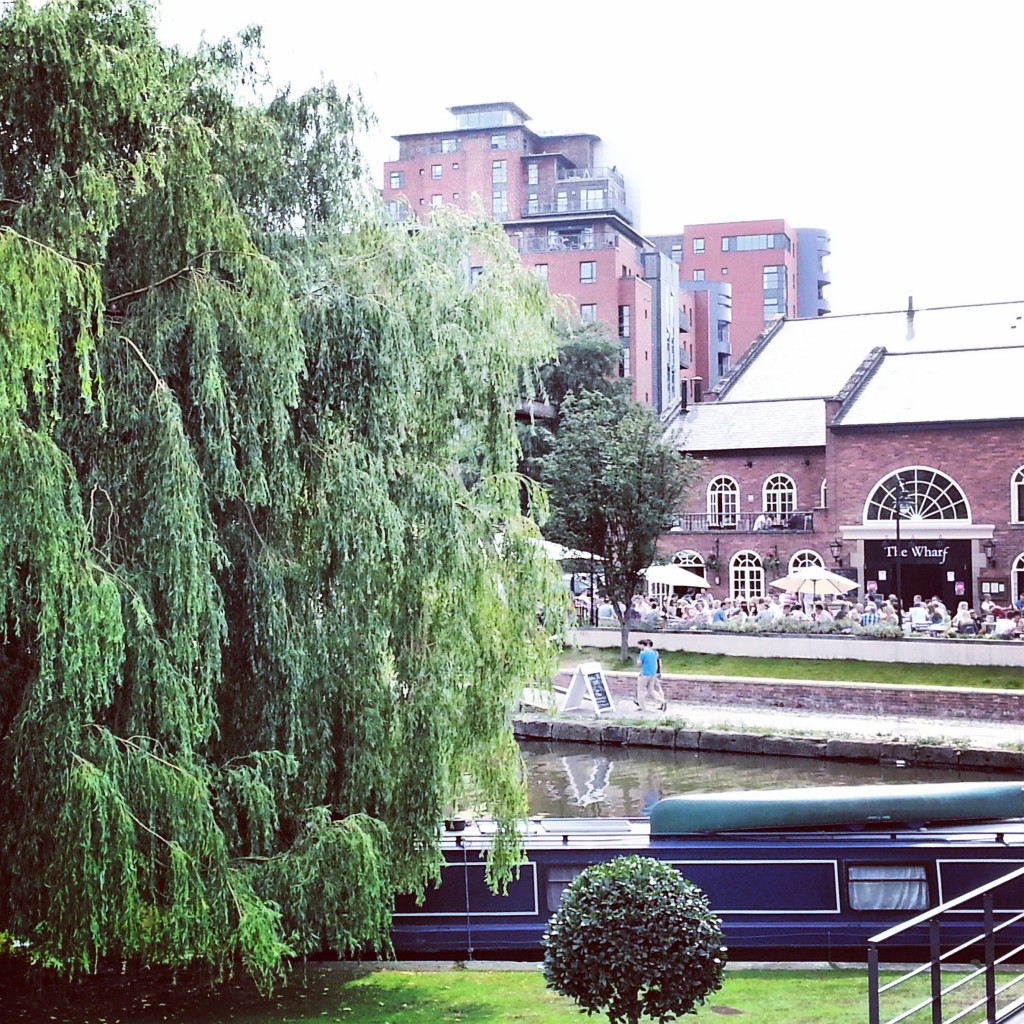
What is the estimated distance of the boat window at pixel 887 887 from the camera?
12102 mm

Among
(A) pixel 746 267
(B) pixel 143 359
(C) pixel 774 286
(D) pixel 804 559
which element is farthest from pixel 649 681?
(A) pixel 746 267

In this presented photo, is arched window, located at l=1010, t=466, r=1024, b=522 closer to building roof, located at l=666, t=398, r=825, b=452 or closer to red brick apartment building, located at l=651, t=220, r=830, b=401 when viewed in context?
building roof, located at l=666, t=398, r=825, b=452

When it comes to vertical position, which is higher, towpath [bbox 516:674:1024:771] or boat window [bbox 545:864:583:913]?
towpath [bbox 516:674:1024:771]

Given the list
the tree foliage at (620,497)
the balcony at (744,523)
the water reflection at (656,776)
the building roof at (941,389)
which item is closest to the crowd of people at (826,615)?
the tree foliage at (620,497)

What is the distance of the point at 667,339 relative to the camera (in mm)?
72375

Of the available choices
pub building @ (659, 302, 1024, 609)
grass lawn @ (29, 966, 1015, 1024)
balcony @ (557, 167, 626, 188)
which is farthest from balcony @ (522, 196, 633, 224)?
grass lawn @ (29, 966, 1015, 1024)

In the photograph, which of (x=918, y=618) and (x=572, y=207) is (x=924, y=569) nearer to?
(x=918, y=618)

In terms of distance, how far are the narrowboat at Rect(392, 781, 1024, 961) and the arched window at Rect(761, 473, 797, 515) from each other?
3299cm

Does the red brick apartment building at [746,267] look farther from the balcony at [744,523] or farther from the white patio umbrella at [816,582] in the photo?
the white patio umbrella at [816,582]

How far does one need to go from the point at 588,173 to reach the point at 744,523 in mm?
38795

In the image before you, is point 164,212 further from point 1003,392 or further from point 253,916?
point 1003,392

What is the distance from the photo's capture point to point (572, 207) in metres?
75.3

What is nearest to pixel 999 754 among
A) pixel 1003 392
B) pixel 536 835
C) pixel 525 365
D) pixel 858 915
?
pixel 858 915

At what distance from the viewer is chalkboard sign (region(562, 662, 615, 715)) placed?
26250 mm
